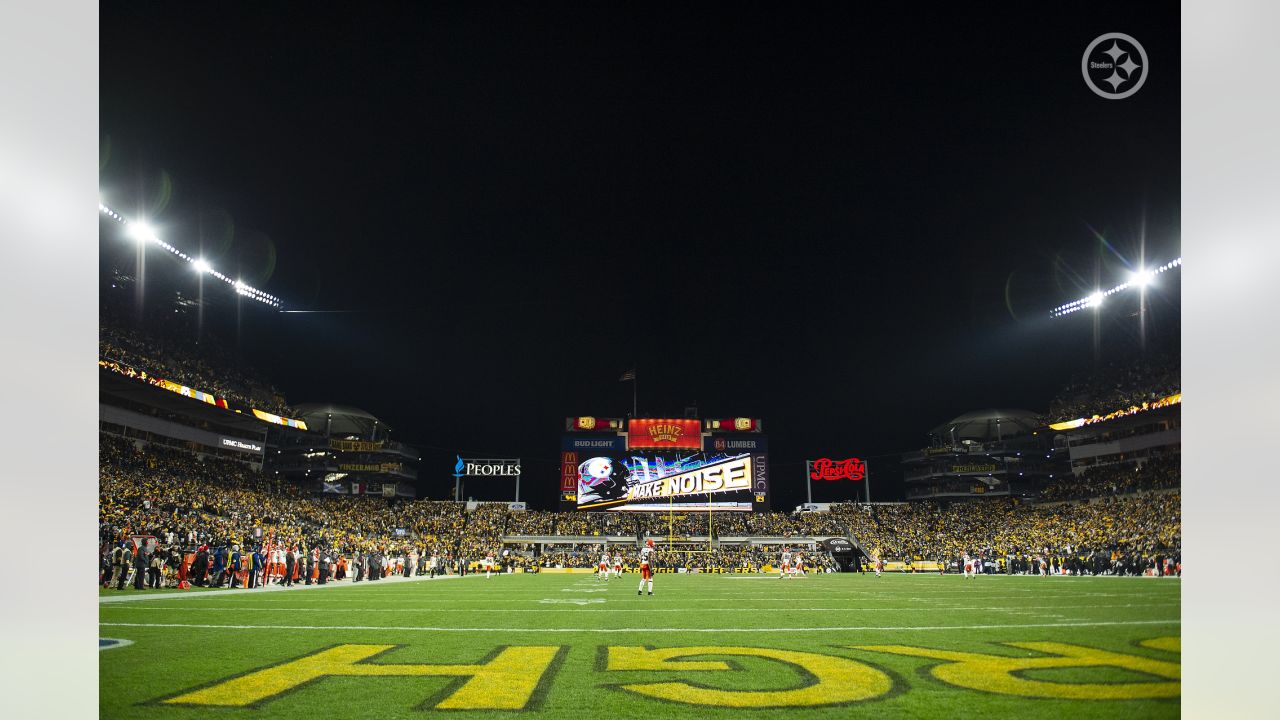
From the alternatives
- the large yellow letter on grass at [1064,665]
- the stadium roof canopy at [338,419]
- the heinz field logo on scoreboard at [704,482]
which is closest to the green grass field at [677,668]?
the large yellow letter on grass at [1064,665]

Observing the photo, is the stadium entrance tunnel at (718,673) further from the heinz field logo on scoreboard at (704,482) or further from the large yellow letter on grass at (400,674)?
the heinz field logo on scoreboard at (704,482)

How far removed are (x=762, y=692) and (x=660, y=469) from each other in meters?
39.1

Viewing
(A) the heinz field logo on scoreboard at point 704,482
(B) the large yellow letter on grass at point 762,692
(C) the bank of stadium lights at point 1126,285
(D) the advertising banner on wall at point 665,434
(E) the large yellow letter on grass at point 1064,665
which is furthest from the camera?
(D) the advertising banner on wall at point 665,434

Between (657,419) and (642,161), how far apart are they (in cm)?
3867

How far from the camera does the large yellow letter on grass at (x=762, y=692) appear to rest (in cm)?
355

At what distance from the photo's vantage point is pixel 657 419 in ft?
142

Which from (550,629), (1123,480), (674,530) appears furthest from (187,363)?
(1123,480)

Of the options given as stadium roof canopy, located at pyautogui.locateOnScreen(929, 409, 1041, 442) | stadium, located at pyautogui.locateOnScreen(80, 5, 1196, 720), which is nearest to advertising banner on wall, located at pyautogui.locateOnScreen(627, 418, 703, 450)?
stadium roof canopy, located at pyautogui.locateOnScreen(929, 409, 1041, 442)

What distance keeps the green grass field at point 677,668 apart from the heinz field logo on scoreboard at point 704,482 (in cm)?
3524

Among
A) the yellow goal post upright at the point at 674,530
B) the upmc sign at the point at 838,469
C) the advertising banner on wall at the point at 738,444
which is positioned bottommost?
the yellow goal post upright at the point at 674,530

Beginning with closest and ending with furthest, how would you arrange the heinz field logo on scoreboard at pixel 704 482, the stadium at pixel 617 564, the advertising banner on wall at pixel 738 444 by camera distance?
1. the stadium at pixel 617 564
2. the heinz field logo on scoreboard at pixel 704 482
3. the advertising banner on wall at pixel 738 444

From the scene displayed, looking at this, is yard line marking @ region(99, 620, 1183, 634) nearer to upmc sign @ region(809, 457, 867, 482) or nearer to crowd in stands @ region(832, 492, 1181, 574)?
crowd in stands @ region(832, 492, 1181, 574)

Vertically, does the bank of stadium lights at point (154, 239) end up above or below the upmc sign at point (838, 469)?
above
